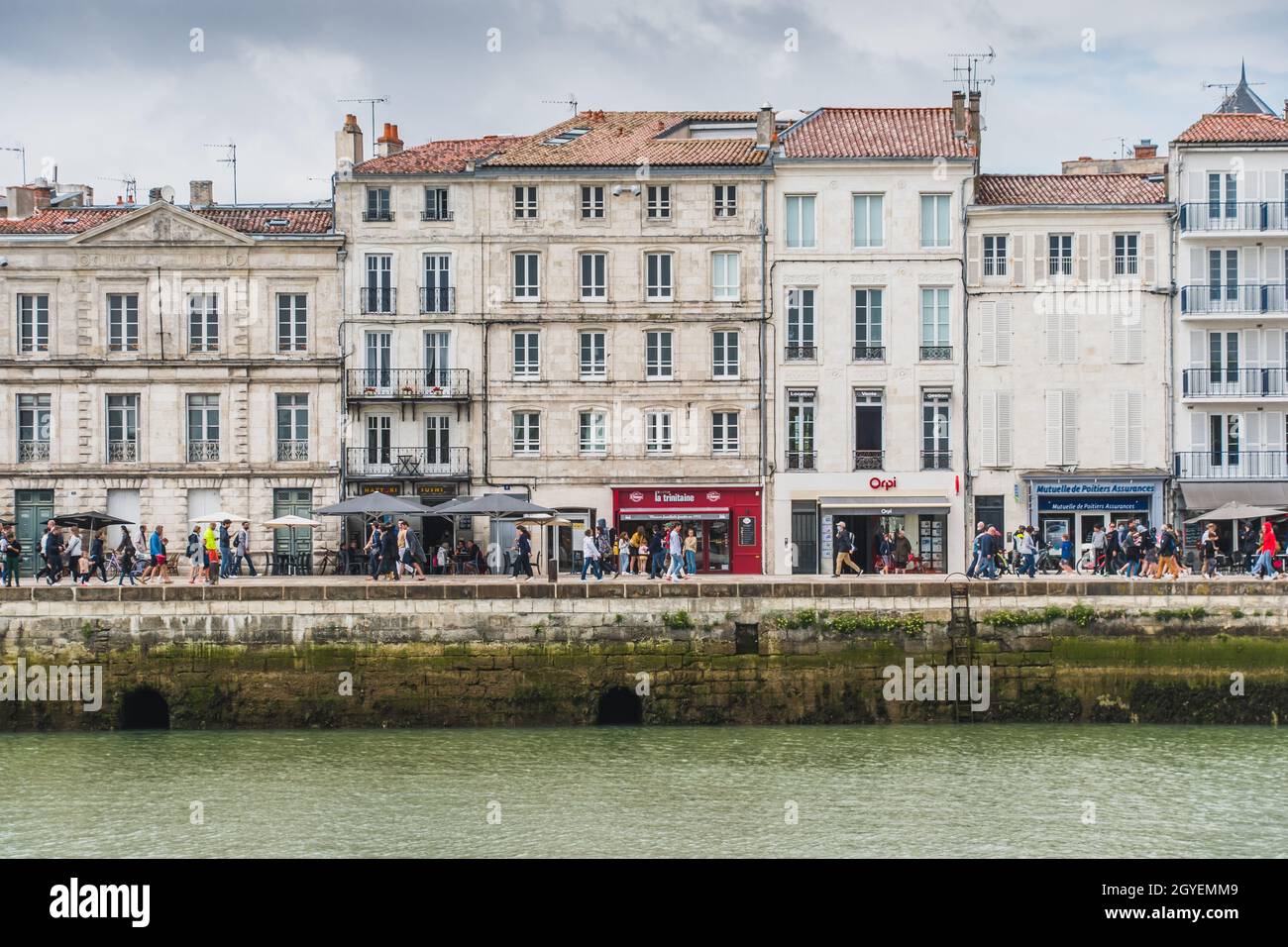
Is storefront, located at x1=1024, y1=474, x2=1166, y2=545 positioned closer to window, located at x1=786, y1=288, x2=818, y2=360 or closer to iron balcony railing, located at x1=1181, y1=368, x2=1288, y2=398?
iron balcony railing, located at x1=1181, y1=368, x2=1288, y2=398

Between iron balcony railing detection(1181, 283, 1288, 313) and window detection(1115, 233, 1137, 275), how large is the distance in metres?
1.51

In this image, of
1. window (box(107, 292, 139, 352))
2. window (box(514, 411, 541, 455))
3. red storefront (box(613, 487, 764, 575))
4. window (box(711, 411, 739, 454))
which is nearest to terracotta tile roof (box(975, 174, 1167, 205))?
window (box(711, 411, 739, 454))

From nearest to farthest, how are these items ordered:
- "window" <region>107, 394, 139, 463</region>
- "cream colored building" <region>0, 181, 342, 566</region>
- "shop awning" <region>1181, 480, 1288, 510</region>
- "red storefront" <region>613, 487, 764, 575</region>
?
"shop awning" <region>1181, 480, 1288, 510</region>
"cream colored building" <region>0, 181, 342, 566</region>
"window" <region>107, 394, 139, 463</region>
"red storefront" <region>613, 487, 764, 575</region>

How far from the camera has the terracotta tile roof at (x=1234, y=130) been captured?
45.2 meters

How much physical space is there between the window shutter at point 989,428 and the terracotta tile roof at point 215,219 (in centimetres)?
1677

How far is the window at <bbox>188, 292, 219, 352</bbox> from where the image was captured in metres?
45.2

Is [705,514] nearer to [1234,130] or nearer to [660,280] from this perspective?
[660,280]

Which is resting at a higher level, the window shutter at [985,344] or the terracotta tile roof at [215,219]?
the terracotta tile roof at [215,219]

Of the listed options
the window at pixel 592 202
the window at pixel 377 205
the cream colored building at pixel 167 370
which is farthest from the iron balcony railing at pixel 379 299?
the window at pixel 592 202

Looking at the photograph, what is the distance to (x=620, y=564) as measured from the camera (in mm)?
41000

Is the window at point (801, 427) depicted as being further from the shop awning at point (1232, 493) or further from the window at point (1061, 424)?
the shop awning at point (1232, 493)
